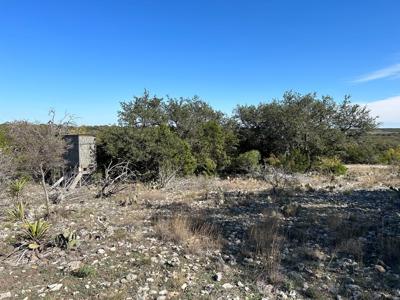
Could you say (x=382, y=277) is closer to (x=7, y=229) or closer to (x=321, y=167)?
(x=7, y=229)

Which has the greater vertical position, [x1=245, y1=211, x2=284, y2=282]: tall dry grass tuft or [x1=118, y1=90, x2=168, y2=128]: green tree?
[x1=118, y1=90, x2=168, y2=128]: green tree

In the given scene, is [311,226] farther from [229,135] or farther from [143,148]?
[229,135]

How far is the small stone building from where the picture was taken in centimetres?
1547

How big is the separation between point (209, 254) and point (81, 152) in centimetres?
1192

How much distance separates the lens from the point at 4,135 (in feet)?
46.9

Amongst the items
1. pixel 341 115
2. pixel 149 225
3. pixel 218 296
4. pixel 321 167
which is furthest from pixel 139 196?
pixel 341 115

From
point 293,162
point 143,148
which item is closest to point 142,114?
point 143,148

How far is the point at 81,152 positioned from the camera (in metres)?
15.5

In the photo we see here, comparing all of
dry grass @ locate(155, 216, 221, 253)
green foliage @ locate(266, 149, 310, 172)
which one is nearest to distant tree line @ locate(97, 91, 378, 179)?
green foliage @ locate(266, 149, 310, 172)

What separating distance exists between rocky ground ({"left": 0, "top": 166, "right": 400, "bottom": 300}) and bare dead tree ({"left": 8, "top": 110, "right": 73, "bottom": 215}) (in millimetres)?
5977

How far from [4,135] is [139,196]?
794 centimetres

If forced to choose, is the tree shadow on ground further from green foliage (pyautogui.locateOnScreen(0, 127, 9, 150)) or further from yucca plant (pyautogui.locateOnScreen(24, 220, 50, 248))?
green foliage (pyautogui.locateOnScreen(0, 127, 9, 150))

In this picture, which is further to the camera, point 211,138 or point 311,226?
point 211,138

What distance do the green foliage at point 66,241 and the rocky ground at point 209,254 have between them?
0.25 ft
